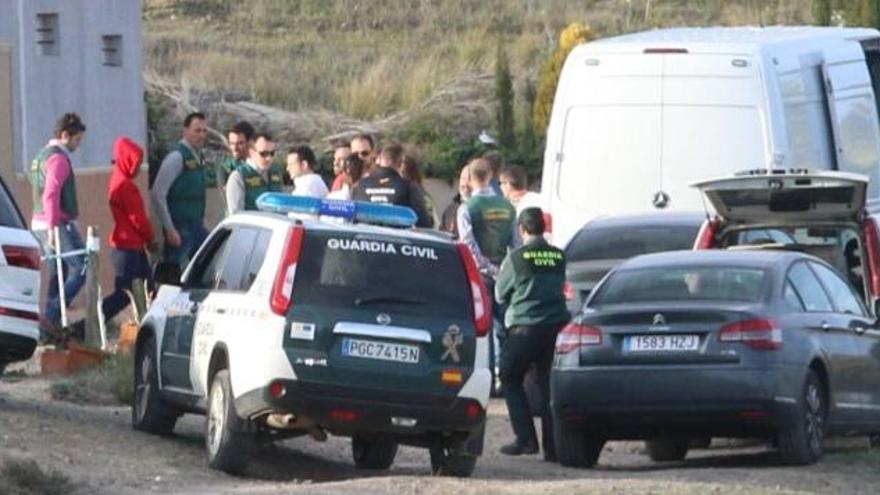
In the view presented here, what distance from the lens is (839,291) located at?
55.9 ft

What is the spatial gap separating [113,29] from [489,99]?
37.2 feet

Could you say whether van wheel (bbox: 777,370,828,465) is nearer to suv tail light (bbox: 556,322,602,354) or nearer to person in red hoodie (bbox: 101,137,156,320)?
suv tail light (bbox: 556,322,602,354)

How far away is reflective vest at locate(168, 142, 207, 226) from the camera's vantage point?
20.9 m

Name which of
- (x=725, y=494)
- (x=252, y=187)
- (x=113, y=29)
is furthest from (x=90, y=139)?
(x=725, y=494)

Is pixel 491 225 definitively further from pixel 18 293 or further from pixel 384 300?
pixel 384 300

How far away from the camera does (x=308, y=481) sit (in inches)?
588

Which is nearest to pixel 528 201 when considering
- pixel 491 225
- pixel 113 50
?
pixel 491 225

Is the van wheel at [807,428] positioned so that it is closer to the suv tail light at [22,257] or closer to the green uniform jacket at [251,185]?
the suv tail light at [22,257]

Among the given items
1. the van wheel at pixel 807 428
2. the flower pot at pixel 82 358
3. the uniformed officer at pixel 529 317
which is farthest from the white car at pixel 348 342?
the flower pot at pixel 82 358

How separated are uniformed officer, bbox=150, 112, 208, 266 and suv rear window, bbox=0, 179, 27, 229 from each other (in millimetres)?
4482

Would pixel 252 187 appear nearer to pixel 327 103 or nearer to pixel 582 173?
pixel 582 173

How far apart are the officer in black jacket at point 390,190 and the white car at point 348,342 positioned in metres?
4.38

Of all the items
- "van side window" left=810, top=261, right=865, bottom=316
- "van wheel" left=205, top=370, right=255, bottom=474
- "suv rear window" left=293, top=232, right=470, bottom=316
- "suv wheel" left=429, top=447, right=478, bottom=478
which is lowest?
"suv wheel" left=429, top=447, right=478, bottom=478

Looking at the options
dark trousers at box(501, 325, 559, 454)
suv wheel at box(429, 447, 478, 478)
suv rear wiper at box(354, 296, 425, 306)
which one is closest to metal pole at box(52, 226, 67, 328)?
dark trousers at box(501, 325, 559, 454)
